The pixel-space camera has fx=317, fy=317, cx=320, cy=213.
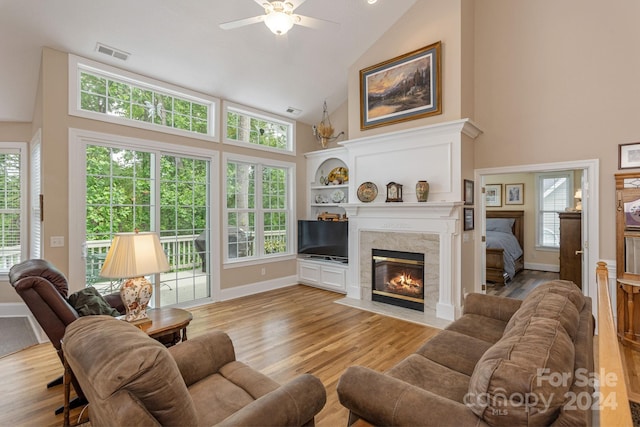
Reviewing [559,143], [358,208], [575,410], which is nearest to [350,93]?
[358,208]

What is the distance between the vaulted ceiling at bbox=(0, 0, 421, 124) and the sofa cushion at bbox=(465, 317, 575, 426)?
2891mm

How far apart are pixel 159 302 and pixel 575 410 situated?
468 cm

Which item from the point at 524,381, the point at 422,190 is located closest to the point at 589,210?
the point at 422,190

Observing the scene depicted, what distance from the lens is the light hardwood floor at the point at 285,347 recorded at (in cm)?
244

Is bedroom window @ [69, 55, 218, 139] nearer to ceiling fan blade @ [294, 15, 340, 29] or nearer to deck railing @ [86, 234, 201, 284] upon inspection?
deck railing @ [86, 234, 201, 284]

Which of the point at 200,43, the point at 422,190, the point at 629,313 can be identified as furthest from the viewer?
the point at 422,190

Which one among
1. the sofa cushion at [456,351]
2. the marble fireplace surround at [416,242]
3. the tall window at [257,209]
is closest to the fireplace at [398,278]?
the marble fireplace surround at [416,242]

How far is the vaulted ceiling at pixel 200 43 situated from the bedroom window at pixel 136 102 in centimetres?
15

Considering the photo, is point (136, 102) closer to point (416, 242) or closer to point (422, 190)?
point (422, 190)

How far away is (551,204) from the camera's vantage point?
24.7 feet

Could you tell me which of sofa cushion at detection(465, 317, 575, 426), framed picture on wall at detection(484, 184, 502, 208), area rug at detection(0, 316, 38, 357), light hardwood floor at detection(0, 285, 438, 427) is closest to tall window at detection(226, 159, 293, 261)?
light hardwood floor at detection(0, 285, 438, 427)

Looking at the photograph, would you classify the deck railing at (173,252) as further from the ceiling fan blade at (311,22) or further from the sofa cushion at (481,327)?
the sofa cushion at (481,327)

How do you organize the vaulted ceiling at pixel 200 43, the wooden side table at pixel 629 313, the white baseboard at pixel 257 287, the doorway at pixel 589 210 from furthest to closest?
the white baseboard at pixel 257 287 < the doorway at pixel 589 210 < the vaulted ceiling at pixel 200 43 < the wooden side table at pixel 629 313

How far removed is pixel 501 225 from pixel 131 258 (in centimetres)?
804
